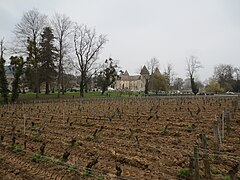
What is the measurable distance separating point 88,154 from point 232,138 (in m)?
6.07

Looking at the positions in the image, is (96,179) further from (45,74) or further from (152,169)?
(45,74)

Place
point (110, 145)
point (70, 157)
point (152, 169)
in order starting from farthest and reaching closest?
point (110, 145)
point (70, 157)
point (152, 169)

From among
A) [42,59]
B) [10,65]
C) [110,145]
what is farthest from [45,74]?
[110,145]

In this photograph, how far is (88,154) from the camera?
382 inches

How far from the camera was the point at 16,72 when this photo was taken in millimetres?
42750

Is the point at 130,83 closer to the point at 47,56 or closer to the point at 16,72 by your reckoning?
the point at 47,56

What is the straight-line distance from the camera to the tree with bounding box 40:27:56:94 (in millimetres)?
50562

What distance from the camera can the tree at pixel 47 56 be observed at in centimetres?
5056

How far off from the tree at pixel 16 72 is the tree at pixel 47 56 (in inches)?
228

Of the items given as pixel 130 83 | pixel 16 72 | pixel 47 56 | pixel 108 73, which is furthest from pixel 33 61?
pixel 130 83

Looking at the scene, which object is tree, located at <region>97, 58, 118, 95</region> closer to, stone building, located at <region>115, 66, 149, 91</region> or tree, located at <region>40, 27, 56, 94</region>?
tree, located at <region>40, 27, 56, 94</region>

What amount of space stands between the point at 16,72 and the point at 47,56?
9.91 metres

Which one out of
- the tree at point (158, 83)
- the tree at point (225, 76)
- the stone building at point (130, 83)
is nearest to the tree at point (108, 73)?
the tree at point (158, 83)

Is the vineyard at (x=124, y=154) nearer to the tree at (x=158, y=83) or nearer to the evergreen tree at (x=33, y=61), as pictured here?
the evergreen tree at (x=33, y=61)
